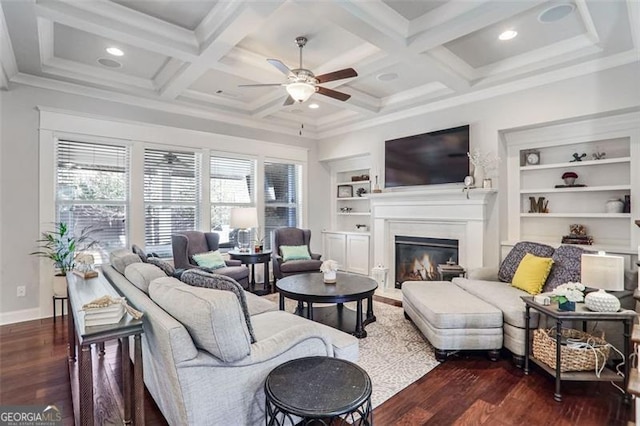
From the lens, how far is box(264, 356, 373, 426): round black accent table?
1.48 meters

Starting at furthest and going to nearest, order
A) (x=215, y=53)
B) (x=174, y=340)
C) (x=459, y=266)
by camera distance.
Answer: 1. (x=459, y=266)
2. (x=215, y=53)
3. (x=174, y=340)

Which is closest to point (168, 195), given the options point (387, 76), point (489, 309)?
point (387, 76)

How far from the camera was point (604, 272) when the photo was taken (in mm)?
2418

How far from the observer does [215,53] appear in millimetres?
3441

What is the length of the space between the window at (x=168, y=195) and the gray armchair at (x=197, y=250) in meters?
0.34

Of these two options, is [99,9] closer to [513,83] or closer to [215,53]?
[215,53]

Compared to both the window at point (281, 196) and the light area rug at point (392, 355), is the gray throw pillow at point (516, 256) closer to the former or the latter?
the light area rug at point (392, 355)

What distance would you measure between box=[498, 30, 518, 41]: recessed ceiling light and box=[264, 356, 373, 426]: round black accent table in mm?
3446

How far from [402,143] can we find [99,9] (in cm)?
416

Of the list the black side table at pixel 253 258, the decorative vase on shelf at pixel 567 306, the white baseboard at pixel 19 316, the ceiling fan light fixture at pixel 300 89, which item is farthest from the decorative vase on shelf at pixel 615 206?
the white baseboard at pixel 19 316

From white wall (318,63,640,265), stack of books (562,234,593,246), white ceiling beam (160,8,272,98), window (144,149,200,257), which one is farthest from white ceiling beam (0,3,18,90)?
stack of books (562,234,593,246)

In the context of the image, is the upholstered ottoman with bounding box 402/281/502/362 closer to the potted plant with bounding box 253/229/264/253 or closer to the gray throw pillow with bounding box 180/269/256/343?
the gray throw pillow with bounding box 180/269/256/343

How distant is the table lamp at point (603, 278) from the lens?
2383mm

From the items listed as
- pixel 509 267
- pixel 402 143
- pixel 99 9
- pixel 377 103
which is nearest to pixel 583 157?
pixel 509 267
